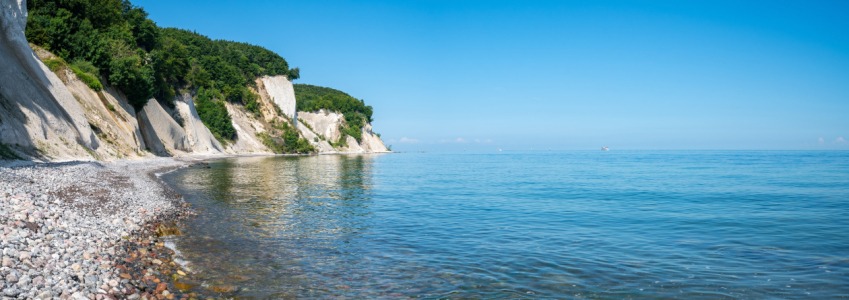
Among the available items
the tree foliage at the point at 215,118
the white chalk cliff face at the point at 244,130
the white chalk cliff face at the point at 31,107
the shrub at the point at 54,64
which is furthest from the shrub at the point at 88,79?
the white chalk cliff face at the point at 244,130

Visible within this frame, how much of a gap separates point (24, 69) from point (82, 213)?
2347cm

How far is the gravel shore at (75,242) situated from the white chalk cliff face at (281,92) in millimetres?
100971

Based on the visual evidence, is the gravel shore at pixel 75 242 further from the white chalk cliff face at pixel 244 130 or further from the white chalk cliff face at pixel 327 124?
the white chalk cliff face at pixel 327 124

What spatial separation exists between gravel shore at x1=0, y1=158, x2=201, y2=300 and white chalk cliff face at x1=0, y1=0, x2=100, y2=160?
9.41 m

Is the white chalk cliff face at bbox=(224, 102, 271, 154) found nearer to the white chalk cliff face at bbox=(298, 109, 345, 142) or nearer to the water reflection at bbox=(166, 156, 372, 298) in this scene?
the white chalk cliff face at bbox=(298, 109, 345, 142)

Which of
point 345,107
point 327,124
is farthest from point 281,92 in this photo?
point 345,107

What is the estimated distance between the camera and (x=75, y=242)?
25.9 feet

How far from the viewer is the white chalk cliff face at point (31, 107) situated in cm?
2143

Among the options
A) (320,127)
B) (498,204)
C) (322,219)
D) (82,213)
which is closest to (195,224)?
(82,213)

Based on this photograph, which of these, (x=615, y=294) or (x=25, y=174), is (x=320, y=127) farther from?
(x=615, y=294)

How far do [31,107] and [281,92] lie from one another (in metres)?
91.2

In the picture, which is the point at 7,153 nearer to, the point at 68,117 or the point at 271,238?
the point at 68,117

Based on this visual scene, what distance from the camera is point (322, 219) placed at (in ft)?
50.3

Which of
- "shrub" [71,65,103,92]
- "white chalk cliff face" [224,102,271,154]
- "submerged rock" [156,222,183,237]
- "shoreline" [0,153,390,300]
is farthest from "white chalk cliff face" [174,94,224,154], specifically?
"submerged rock" [156,222,183,237]
